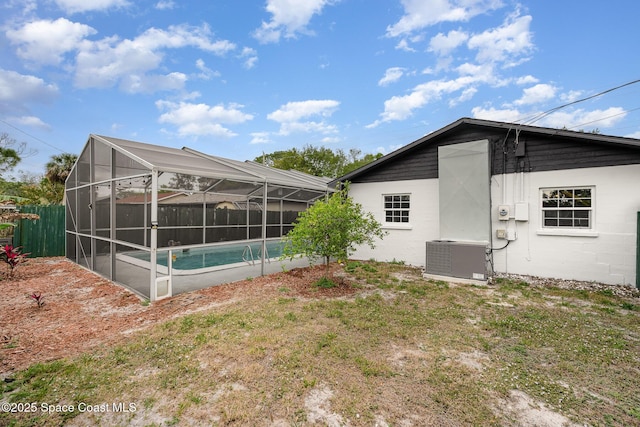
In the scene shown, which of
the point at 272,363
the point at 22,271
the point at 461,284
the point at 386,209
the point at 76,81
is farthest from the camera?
the point at 76,81

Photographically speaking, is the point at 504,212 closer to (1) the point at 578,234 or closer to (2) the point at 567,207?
(2) the point at 567,207

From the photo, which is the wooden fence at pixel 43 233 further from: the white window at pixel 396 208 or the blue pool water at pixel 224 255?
the white window at pixel 396 208

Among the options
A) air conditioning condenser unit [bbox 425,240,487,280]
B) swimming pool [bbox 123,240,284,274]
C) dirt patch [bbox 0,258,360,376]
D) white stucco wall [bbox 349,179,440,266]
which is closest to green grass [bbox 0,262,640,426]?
dirt patch [bbox 0,258,360,376]

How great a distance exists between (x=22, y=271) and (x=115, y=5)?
339 inches

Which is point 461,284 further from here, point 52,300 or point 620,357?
point 52,300

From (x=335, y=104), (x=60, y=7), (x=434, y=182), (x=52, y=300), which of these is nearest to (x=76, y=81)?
(x=60, y=7)

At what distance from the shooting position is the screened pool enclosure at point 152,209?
18.7 feet

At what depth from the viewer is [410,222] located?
9.08 m

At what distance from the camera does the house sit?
627 cm

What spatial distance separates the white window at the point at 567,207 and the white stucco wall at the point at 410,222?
8.63 ft

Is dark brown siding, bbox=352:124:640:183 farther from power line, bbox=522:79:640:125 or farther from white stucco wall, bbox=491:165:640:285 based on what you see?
power line, bbox=522:79:640:125

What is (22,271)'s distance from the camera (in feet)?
25.8

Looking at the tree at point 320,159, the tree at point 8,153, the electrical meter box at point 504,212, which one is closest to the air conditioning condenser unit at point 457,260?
the electrical meter box at point 504,212

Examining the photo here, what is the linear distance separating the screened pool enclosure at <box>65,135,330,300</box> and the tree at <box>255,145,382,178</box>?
78.5 feet
